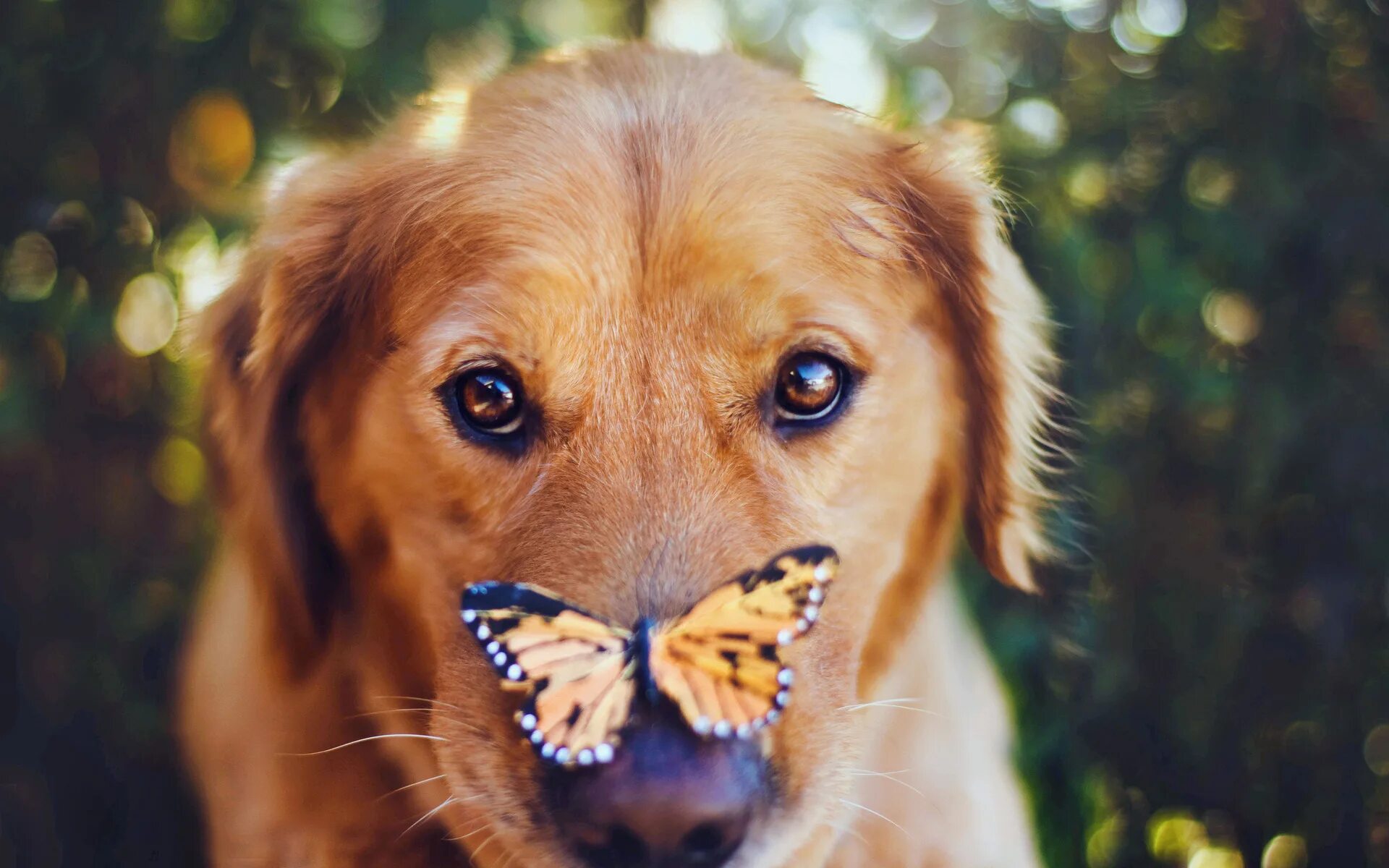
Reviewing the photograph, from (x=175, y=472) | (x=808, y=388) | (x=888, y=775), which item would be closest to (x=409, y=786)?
(x=888, y=775)

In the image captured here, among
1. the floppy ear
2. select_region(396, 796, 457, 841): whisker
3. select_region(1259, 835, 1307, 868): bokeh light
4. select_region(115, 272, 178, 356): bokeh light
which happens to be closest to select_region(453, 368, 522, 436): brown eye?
the floppy ear

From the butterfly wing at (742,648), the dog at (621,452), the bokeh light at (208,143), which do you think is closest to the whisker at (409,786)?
the dog at (621,452)

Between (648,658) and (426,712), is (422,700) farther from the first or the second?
(648,658)

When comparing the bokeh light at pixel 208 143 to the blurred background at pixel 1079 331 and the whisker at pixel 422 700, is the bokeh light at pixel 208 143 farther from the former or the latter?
the whisker at pixel 422 700

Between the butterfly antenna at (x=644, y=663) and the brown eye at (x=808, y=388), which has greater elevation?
the brown eye at (x=808, y=388)

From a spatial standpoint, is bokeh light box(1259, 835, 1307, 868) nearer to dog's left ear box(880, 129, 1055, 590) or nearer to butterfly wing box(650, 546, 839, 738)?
dog's left ear box(880, 129, 1055, 590)

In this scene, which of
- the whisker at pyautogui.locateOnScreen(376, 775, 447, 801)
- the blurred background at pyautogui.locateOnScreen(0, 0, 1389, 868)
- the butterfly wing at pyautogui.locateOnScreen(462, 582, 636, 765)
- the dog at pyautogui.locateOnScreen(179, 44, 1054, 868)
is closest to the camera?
the butterfly wing at pyautogui.locateOnScreen(462, 582, 636, 765)

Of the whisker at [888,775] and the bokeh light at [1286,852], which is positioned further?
the bokeh light at [1286,852]
